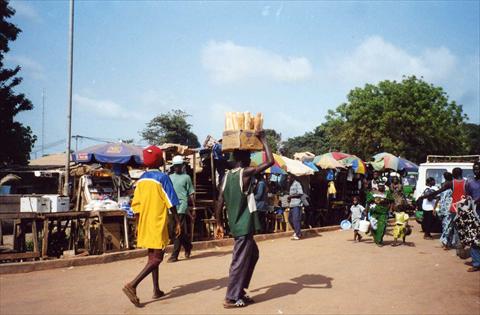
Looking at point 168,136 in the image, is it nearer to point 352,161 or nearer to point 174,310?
point 352,161

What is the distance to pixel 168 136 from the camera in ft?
174

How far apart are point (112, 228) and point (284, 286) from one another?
4.98 meters

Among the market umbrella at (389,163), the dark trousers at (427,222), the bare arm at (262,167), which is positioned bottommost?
the dark trousers at (427,222)

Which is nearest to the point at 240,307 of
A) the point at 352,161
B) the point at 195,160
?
the point at 195,160

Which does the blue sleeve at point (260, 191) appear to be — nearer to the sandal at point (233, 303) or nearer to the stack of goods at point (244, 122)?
the stack of goods at point (244, 122)

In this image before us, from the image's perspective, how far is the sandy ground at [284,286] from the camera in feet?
17.4

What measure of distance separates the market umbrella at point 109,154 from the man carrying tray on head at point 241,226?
317 inches

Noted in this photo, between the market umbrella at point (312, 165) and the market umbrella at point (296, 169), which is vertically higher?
the market umbrella at point (312, 165)

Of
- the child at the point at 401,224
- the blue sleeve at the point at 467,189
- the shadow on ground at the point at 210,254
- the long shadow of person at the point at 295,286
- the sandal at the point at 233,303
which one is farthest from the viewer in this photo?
the child at the point at 401,224

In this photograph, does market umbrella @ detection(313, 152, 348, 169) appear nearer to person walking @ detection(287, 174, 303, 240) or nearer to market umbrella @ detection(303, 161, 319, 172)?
market umbrella @ detection(303, 161, 319, 172)

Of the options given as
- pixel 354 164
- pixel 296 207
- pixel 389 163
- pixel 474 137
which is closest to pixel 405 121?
pixel 389 163

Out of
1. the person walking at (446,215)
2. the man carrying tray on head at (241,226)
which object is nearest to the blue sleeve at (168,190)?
the man carrying tray on head at (241,226)

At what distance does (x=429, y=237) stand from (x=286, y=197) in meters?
4.49

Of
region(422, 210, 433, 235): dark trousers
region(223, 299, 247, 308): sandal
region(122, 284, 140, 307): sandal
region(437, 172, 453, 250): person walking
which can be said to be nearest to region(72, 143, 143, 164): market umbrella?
region(122, 284, 140, 307): sandal
